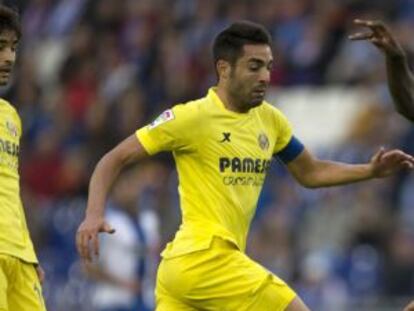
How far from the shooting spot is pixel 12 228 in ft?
34.4

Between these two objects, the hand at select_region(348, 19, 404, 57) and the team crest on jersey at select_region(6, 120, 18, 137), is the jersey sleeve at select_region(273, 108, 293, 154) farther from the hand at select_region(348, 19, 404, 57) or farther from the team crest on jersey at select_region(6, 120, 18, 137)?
the team crest on jersey at select_region(6, 120, 18, 137)

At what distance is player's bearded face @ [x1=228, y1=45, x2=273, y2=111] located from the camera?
36.3ft

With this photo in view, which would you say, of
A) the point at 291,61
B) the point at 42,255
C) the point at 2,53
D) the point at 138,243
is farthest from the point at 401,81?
the point at 291,61

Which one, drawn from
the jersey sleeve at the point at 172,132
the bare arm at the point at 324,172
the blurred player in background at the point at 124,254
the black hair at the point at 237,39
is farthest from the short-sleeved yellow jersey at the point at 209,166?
the blurred player in background at the point at 124,254

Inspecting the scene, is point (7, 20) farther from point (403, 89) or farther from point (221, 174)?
point (403, 89)

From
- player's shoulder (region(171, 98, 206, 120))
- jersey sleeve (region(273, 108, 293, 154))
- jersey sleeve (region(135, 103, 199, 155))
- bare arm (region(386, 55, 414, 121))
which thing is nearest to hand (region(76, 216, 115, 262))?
jersey sleeve (region(135, 103, 199, 155))

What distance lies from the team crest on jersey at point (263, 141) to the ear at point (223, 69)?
382mm

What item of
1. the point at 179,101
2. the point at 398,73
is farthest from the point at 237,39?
the point at 179,101

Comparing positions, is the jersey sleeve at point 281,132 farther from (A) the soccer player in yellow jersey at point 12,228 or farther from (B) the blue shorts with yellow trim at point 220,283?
(A) the soccer player in yellow jersey at point 12,228

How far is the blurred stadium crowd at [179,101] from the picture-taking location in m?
17.6

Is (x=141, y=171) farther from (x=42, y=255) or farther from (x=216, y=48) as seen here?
(x=216, y=48)

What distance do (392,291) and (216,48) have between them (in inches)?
250

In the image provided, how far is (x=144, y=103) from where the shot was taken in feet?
69.4

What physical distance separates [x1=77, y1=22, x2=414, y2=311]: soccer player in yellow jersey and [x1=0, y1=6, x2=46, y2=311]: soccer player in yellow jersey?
1.63 feet
